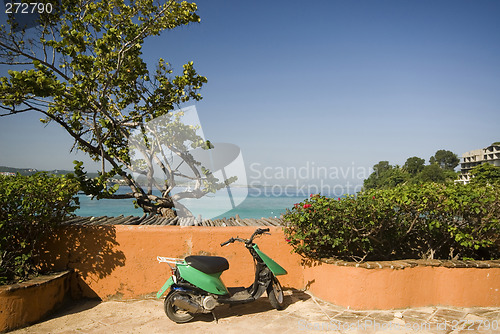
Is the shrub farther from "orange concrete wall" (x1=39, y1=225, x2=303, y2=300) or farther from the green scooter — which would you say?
the green scooter

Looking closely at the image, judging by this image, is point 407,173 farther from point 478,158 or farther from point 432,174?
point 478,158

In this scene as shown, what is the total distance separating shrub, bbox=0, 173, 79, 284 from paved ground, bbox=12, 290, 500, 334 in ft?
2.86

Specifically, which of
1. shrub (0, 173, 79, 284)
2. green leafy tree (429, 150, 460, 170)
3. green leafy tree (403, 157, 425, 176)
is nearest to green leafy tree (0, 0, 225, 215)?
shrub (0, 173, 79, 284)

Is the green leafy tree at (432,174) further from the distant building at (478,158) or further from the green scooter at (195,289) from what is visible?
the green scooter at (195,289)

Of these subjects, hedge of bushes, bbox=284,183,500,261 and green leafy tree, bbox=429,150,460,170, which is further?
green leafy tree, bbox=429,150,460,170

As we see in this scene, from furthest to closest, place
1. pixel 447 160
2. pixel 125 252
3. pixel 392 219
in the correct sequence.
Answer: pixel 447 160, pixel 125 252, pixel 392 219

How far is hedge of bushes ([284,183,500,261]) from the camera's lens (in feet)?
15.7

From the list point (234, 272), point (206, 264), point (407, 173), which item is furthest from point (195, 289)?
point (407, 173)

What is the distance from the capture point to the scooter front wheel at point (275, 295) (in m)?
4.57

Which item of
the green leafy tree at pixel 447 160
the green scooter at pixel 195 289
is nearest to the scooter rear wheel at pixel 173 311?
the green scooter at pixel 195 289

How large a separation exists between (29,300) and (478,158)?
325 ft

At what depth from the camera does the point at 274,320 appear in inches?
171

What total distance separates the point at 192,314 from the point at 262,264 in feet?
3.75

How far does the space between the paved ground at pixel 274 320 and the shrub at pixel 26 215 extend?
87 cm
